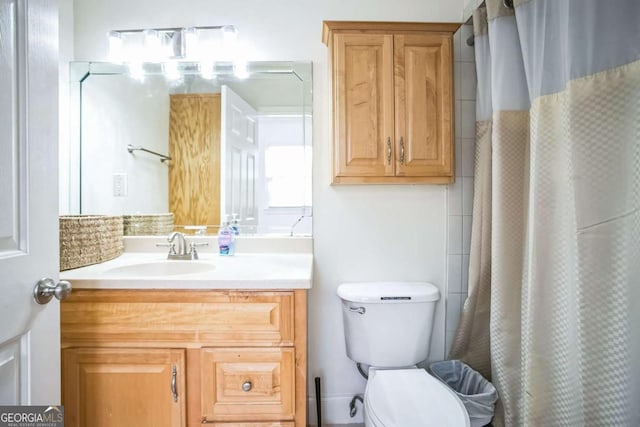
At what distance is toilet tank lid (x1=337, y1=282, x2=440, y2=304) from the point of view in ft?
4.50

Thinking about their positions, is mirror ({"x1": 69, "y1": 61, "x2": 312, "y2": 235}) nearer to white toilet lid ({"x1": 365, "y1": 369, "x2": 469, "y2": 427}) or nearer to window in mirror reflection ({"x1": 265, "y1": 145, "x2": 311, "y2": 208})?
window in mirror reflection ({"x1": 265, "y1": 145, "x2": 311, "y2": 208})

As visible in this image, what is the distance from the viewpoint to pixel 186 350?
1.06 m

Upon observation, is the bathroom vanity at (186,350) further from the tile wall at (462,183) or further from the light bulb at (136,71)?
the light bulb at (136,71)

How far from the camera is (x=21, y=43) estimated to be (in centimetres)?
69

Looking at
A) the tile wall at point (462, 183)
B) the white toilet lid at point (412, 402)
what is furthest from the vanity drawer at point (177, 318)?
the tile wall at point (462, 183)

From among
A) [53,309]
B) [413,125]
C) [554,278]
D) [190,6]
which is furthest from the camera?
[190,6]

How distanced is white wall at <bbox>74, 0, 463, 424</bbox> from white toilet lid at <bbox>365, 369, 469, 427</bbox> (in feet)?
1.44

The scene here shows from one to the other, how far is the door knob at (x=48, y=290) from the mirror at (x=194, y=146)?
2.88ft

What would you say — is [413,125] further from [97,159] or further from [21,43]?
[97,159]

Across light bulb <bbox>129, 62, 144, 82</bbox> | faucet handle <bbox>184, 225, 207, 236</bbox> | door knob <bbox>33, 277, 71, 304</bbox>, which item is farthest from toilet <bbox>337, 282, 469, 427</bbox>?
light bulb <bbox>129, 62, 144, 82</bbox>

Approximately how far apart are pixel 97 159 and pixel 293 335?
136 cm

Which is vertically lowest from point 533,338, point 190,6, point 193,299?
point 533,338

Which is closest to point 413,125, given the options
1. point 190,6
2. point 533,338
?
point 533,338

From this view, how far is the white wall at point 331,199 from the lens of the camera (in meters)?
1.57
